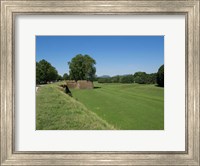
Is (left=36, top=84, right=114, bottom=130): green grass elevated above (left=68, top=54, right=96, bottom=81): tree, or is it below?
below

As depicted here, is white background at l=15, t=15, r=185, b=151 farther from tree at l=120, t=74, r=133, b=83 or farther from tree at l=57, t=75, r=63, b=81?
tree at l=120, t=74, r=133, b=83

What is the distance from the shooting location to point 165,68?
3010mm

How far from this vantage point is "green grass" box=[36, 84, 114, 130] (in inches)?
120

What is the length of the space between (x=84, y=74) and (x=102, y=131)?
2.70 feet

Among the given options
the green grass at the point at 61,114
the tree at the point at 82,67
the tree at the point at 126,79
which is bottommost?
the green grass at the point at 61,114

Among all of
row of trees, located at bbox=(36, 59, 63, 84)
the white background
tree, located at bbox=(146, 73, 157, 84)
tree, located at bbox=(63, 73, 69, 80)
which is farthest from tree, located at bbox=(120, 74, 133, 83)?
row of trees, located at bbox=(36, 59, 63, 84)

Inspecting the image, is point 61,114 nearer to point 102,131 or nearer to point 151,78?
point 102,131

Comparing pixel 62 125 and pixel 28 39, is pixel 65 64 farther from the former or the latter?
pixel 62 125

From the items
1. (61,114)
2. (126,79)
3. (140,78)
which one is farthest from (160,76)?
(61,114)

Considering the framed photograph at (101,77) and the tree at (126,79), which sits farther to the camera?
the tree at (126,79)

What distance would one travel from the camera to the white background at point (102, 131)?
2.92 meters

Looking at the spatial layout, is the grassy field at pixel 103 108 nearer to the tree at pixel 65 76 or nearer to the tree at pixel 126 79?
the tree at pixel 126 79

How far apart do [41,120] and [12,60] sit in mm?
793

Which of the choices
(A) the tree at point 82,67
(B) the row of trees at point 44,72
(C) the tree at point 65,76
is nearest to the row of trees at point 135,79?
(A) the tree at point 82,67
